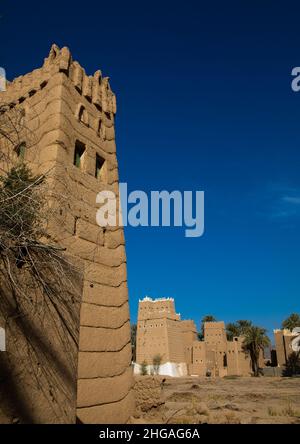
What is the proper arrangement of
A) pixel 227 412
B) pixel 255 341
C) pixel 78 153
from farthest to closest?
pixel 255 341 → pixel 227 412 → pixel 78 153

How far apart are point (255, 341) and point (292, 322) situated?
512 cm

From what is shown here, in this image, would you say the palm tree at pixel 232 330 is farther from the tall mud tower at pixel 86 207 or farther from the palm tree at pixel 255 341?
the tall mud tower at pixel 86 207

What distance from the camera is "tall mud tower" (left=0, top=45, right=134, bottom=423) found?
313 inches

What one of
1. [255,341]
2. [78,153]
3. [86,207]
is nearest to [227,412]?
[86,207]

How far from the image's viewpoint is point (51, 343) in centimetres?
508

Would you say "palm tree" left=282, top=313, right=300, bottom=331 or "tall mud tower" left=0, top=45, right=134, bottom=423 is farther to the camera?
"palm tree" left=282, top=313, right=300, bottom=331

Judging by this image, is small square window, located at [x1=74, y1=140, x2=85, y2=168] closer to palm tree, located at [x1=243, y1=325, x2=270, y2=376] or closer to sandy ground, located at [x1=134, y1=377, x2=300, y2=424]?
sandy ground, located at [x1=134, y1=377, x2=300, y2=424]

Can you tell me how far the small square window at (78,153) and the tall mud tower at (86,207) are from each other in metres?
0.03

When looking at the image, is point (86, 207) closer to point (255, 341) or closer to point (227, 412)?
Result: point (227, 412)

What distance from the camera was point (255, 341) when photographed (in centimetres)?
4341

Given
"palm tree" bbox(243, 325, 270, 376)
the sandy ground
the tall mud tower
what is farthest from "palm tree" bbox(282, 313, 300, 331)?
the tall mud tower

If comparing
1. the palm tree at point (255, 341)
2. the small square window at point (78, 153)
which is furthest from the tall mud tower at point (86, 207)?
the palm tree at point (255, 341)

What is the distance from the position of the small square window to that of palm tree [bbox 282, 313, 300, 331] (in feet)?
132
